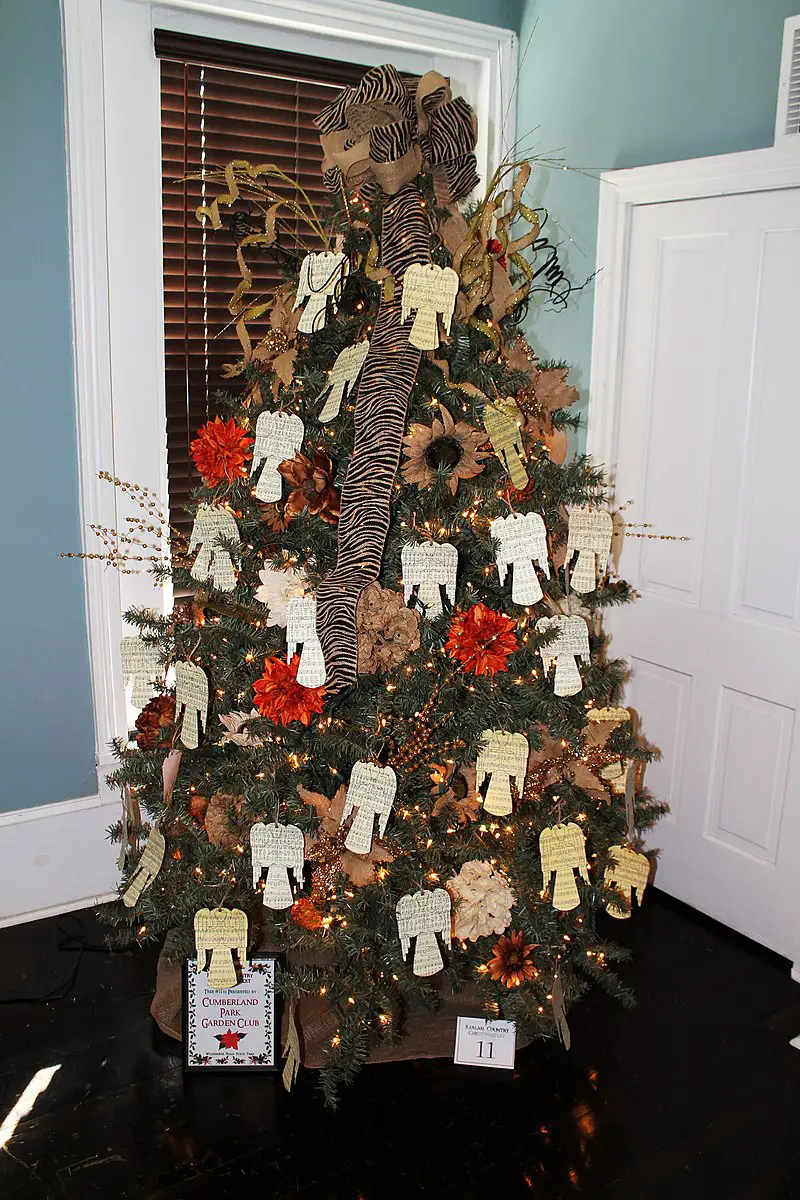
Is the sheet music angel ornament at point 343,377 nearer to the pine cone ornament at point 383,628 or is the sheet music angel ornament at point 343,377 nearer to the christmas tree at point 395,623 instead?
the christmas tree at point 395,623

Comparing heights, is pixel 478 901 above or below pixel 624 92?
below

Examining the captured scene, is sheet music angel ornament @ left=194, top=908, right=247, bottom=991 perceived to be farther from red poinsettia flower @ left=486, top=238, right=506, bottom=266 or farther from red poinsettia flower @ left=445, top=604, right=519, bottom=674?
red poinsettia flower @ left=486, top=238, right=506, bottom=266

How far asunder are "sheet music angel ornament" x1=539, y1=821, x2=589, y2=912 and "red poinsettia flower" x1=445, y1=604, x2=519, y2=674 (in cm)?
37

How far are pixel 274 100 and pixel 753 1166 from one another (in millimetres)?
2811

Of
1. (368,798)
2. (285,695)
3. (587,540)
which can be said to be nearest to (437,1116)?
(368,798)

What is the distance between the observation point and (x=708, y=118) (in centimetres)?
254

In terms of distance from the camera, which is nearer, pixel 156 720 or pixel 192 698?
pixel 192 698

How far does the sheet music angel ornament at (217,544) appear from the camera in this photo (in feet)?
6.42

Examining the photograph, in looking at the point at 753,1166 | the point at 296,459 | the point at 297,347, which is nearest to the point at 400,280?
the point at 297,347

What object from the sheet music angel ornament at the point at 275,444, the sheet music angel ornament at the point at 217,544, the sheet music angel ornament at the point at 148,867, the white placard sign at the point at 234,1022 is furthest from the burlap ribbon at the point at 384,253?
the white placard sign at the point at 234,1022

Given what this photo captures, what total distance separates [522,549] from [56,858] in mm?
1654

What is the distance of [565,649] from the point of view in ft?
6.31

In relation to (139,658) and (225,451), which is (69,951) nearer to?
(139,658)

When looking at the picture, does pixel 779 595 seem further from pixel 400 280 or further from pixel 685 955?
pixel 400 280
